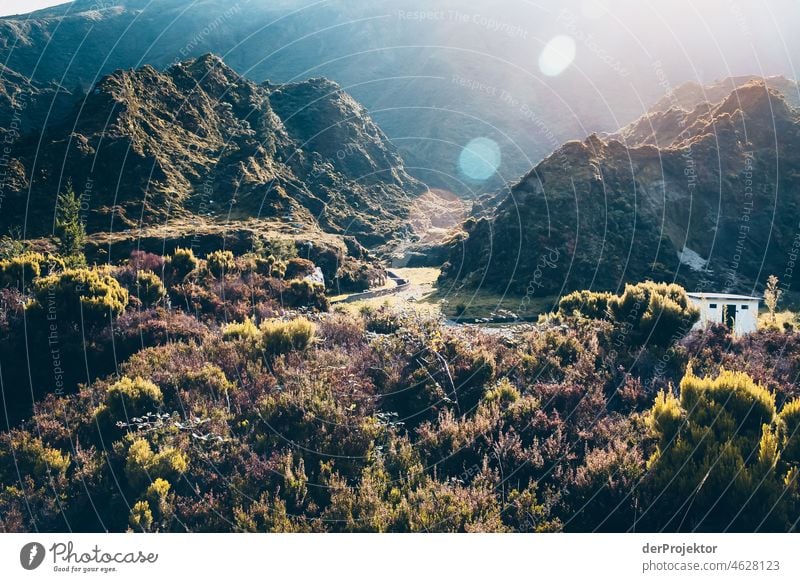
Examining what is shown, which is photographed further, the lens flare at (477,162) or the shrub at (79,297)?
the lens flare at (477,162)

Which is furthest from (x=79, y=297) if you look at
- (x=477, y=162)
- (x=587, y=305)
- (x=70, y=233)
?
(x=477, y=162)

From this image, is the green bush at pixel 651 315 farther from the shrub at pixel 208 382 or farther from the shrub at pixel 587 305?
the shrub at pixel 208 382

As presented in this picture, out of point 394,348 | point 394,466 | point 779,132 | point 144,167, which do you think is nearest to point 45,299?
point 394,348

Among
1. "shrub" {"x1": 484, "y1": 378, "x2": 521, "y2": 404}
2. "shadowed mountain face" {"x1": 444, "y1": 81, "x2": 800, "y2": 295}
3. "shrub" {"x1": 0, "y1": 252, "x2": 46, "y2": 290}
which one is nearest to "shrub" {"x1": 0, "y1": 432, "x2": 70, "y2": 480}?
"shrub" {"x1": 484, "y1": 378, "x2": 521, "y2": 404}

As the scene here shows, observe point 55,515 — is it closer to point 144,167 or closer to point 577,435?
point 577,435

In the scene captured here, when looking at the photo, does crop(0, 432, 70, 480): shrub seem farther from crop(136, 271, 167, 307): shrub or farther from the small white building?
the small white building

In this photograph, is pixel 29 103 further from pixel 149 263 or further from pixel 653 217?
pixel 653 217

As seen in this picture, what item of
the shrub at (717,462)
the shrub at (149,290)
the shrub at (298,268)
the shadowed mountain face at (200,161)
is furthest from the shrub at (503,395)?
the shadowed mountain face at (200,161)
